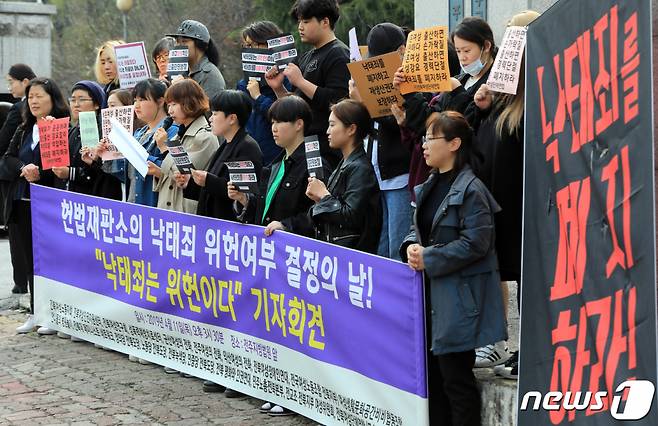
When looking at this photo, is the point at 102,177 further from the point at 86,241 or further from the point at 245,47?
the point at 245,47

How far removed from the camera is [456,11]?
10695mm

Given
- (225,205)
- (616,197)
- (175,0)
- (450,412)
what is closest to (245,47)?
(225,205)

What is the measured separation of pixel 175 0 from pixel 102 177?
3293 cm

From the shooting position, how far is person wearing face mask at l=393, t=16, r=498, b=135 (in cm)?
646

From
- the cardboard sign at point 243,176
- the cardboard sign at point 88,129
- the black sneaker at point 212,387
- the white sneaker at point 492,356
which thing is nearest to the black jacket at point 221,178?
the cardboard sign at point 243,176

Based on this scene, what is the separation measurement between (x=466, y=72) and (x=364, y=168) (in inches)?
31.2

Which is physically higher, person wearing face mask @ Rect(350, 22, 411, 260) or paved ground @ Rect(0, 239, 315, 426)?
person wearing face mask @ Rect(350, 22, 411, 260)

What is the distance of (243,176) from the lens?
746 cm

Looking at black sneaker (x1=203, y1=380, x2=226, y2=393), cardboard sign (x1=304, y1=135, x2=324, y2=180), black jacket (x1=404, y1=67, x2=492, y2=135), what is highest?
black jacket (x1=404, y1=67, x2=492, y2=135)

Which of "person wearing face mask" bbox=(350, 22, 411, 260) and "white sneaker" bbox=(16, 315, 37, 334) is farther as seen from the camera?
"white sneaker" bbox=(16, 315, 37, 334)

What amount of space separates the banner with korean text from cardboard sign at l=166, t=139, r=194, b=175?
33cm

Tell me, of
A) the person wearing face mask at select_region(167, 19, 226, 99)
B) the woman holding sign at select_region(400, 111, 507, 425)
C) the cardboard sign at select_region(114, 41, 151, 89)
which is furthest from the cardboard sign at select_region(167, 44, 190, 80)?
the woman holding sign at select_region(400, 111, 507, 425)

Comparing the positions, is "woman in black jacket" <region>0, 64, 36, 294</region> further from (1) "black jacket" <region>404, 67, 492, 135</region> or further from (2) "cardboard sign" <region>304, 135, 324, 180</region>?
(1) "black jacket" <region>404, 67, 492, 135</region>

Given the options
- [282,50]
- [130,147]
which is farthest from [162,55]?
[282,50]
